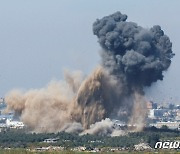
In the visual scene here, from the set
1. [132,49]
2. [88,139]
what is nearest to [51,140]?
[88,139]

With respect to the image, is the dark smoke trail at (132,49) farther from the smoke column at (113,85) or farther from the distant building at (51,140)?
the distant building at (51,140)

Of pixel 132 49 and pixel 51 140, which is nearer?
pixel 51 140

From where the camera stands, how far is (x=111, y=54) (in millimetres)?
125062

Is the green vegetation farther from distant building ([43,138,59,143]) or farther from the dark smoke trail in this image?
the dark smoke trail

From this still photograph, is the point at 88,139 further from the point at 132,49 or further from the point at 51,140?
the point at 132,49

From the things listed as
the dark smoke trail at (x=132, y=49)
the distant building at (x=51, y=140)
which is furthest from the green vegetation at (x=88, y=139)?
the dark smoke trail at (x=132, y=49)

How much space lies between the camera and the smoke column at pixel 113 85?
123688 millimetres

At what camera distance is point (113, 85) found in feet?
418

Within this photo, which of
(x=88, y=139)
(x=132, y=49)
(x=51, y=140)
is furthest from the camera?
(x=132, y=49)

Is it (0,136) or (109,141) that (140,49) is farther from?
(0,136)

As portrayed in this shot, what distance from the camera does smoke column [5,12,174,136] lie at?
406ft

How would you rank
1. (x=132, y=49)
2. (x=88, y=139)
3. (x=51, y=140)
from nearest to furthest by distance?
(x=88, y=139), (x=51, y=140), (x=132, y=49)

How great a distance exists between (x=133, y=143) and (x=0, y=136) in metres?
24.7

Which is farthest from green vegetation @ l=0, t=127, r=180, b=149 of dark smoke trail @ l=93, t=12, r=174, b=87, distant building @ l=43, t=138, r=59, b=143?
dark smoke trail @ l=93, t=12, r=174, b=87
